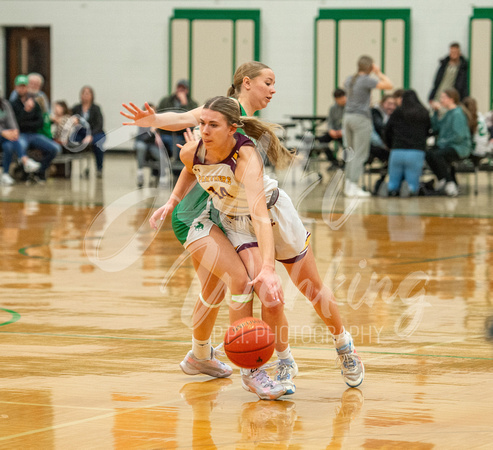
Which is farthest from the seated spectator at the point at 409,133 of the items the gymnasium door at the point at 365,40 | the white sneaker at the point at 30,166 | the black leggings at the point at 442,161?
the gymnasium door at the point at 365,40

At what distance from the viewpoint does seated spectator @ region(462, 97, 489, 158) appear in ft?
48.3

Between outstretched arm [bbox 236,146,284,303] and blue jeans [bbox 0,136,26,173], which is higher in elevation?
outstretched arm [bbox 236,146,284,303]

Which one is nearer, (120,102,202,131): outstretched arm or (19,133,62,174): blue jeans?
(120,102,202,131): outstretched arm

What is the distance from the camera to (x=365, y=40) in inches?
909

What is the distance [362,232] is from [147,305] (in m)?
4.43

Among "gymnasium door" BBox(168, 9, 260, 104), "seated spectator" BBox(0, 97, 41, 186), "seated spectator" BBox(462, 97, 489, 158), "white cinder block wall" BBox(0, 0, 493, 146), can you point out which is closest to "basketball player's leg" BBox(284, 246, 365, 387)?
"seated spectator" BBox(462, 97, 489, 158)

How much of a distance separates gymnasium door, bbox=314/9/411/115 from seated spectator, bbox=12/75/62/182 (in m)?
8.89

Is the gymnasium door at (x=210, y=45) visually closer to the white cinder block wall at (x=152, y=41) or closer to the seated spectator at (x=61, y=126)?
the white cinder block wall at (x=152, y=41)

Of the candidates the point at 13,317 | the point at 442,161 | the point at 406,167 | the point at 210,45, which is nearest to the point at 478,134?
the point at 442,161

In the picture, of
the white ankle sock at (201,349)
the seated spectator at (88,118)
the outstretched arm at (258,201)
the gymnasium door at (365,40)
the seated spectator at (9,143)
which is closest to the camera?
the outstretched arm at (258,201)

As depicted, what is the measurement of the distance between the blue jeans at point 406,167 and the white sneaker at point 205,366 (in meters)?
9.76

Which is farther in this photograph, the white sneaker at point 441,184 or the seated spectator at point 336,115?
the seated spectator at point 336,115

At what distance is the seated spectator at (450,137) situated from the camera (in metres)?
14.5

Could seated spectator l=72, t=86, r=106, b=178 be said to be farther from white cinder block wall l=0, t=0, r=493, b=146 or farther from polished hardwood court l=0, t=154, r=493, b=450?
polished hardwood court l=0, t=154, r=493, b=450
